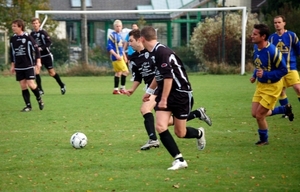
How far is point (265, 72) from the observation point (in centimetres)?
925

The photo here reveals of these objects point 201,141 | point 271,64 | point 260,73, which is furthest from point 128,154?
point 271,64

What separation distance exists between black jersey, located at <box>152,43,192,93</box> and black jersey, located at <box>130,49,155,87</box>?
1.93 metres

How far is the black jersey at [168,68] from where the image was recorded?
7.73 metres

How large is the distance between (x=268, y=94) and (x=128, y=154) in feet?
7.36

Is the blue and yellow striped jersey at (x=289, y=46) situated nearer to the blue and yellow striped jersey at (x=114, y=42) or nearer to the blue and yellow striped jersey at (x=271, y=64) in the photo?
the blue and yellow striped jersey at (x=271, y=64)

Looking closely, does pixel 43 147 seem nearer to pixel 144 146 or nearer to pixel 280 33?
pixel 144 146

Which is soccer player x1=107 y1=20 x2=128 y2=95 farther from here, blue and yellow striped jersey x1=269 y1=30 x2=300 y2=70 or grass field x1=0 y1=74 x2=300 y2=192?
blue and yellow striped jersey x1=269 y1=30 x2=300 y2=70

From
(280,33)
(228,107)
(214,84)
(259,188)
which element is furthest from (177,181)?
(214,84)

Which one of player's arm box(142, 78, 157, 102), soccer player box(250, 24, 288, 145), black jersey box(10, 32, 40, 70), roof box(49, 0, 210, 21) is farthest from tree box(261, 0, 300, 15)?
player's arm box(142, 78, 157, 102)

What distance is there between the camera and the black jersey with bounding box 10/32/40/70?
1430 cm

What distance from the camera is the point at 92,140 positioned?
33.7 feet

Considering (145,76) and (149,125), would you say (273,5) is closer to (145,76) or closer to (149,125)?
(145,76)

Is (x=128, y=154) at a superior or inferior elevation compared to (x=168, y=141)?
inferior

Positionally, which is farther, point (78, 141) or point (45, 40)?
point (45, 40)
